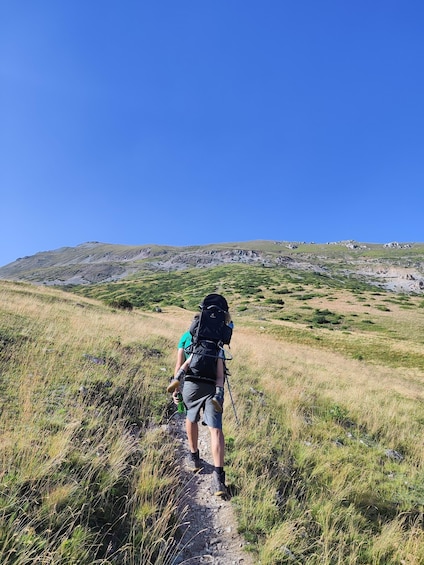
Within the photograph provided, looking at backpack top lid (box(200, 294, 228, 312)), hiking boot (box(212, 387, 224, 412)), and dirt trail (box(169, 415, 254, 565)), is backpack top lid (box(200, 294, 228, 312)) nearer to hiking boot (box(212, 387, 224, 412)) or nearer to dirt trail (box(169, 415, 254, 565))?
hiking boot (box(212, 387, 224, 412))

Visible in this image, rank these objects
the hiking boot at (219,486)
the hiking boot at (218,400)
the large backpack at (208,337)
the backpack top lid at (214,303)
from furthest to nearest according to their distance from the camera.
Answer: the backpack top lid at (214,303) → the large backpack at (208,337) → the hiking boot at (218,400) → the hiking boot at (219,486)

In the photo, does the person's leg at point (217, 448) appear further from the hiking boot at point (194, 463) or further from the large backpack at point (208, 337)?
the large backpack at point (208, 337)

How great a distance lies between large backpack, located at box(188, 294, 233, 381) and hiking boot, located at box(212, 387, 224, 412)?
1.12 feet

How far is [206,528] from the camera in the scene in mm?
3906

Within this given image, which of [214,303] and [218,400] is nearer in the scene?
Answer: [218,400]

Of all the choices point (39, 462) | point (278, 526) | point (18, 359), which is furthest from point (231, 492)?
point (18, 359)

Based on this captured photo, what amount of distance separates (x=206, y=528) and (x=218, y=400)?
170 centimetres

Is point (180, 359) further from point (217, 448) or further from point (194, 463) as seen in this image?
point (194, 463)

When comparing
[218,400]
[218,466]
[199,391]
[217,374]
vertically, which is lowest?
[218,466]

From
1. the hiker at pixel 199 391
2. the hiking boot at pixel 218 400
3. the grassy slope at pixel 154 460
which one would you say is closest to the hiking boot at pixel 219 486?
the hiker at pixel 199 391

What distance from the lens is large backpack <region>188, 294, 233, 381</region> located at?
497 cm

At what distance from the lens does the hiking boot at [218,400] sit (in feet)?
15.6

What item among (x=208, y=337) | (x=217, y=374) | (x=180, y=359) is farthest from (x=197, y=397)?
(x=208, y=337)

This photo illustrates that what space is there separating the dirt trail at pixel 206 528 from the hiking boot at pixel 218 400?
111 cm
